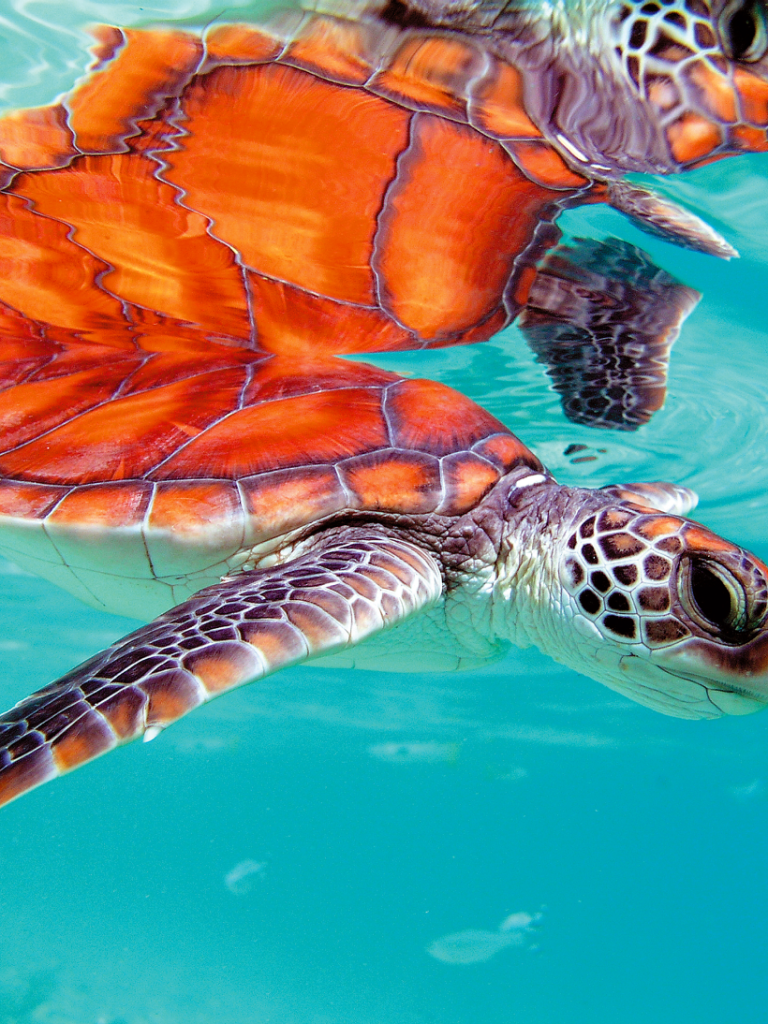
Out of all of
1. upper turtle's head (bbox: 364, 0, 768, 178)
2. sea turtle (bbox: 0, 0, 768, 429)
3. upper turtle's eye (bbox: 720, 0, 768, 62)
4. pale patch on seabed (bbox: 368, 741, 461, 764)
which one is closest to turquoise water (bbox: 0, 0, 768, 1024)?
pale patch on seabed (bbox: 368, 741, 461, 764)

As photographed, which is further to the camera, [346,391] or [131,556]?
[346,391]

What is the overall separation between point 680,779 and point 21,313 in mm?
17449

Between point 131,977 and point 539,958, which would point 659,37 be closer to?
point 131,977

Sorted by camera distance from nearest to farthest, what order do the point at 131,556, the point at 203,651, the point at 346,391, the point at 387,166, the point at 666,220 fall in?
→ the point at 203,651 → the point at 131,556 → the point at 387,166 → the point at 346,391 → the point at 666,220

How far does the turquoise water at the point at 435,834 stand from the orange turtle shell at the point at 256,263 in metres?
1.30

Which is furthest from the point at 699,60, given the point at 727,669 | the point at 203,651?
the point at 203,651

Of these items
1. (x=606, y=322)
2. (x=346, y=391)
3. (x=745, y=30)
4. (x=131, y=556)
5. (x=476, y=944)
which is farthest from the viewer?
(x=476, y=944)

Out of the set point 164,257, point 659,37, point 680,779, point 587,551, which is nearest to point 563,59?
point 659,37

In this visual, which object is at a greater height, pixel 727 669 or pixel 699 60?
pixel 699 60

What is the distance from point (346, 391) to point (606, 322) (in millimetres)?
2272

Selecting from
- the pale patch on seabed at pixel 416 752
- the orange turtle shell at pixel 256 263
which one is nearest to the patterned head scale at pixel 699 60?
the orange turtle shell at pixel 256 263

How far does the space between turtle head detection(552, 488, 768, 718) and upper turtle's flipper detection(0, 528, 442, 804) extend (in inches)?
28.5

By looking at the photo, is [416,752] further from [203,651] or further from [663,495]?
[203,651]

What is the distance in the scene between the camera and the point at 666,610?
2373 mm
